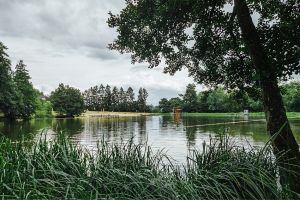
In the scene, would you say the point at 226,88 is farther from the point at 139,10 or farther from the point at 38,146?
the point at 38,146

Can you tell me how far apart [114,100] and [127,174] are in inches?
6336

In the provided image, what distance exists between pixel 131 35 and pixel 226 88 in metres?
2.92

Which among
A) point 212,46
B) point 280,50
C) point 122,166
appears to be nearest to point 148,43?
point 212,46

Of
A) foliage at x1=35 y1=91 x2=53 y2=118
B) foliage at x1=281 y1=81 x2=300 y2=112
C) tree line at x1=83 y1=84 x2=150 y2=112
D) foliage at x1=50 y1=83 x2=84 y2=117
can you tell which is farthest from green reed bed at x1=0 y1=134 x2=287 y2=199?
tree line at x1=83 y1=84 x2=150 y2=112

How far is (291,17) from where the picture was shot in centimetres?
723

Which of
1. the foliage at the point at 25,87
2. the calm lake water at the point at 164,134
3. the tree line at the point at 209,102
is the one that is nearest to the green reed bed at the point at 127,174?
the calm lake water at the point at 164,134

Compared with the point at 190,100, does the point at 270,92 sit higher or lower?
lower

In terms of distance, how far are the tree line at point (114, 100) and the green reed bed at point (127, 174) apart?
155 m

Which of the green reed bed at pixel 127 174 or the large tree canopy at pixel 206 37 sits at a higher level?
the large tree canopy at pixel 206 37

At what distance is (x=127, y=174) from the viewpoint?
509 cm

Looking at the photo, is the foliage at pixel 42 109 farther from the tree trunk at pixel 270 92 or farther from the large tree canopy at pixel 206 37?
the tree trunk at pixel 270 92

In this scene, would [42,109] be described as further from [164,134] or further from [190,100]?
[164,134]

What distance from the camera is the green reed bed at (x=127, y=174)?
4.61m

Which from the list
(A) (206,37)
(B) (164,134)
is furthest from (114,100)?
(A) (206,37)
